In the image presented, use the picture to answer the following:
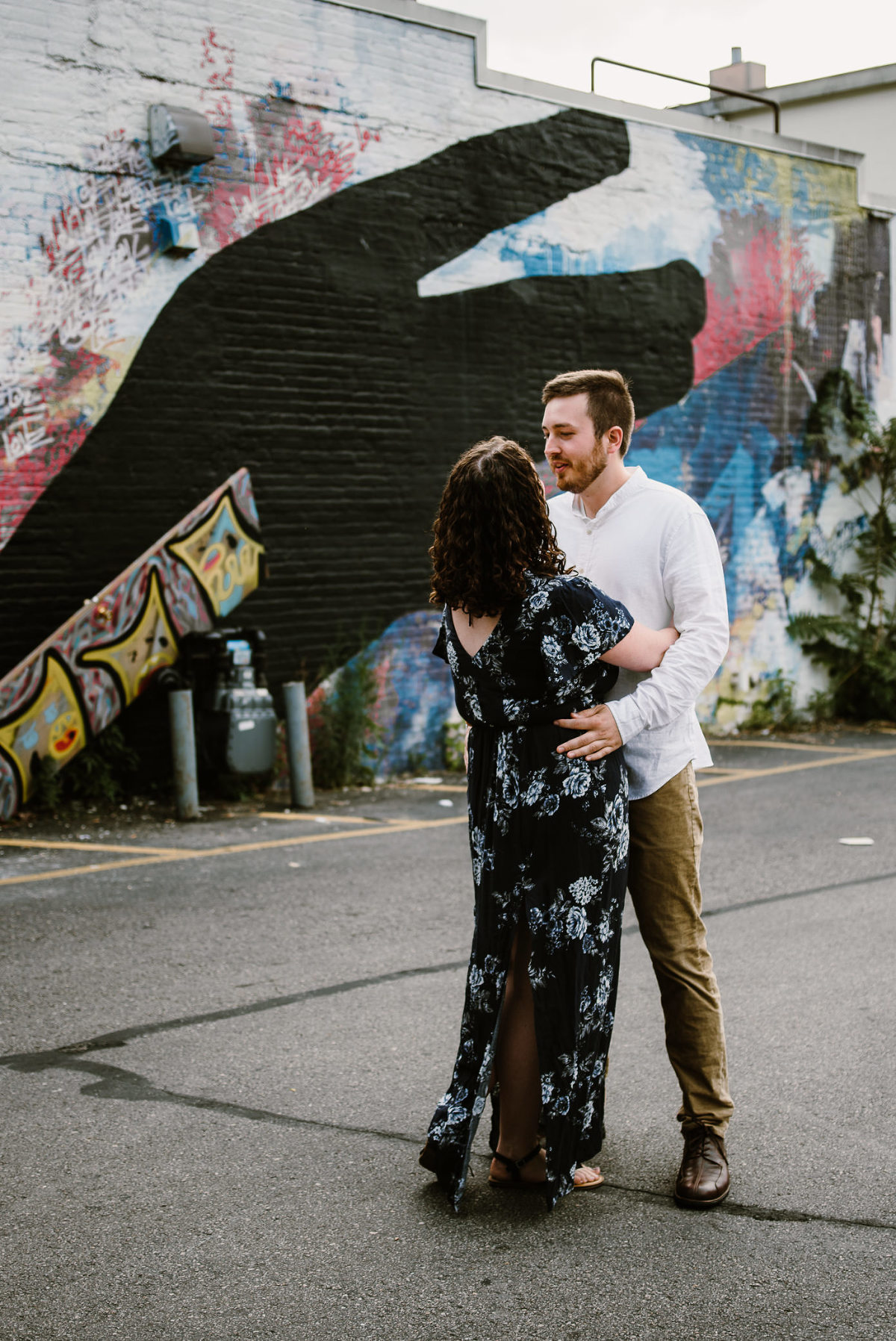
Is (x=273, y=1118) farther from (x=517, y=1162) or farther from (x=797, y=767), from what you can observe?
(x=797, y=767)

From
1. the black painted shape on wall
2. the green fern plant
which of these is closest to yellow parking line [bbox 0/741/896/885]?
the black painted shape on wall

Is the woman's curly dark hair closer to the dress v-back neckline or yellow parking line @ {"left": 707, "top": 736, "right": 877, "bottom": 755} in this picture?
the dress v-back neckline

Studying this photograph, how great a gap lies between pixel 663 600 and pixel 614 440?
1.50 ft

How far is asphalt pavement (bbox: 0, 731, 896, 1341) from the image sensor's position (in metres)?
3.01

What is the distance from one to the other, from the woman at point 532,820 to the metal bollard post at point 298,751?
619 centimetres

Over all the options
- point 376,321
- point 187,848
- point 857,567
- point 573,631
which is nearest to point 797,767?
point 857,567

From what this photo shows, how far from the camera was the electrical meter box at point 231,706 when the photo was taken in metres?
9.40

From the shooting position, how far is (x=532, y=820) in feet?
11.2

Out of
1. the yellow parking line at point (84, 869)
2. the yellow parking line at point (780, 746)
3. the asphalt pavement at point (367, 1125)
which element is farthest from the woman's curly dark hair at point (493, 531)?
the yellow parking line at point (780, 746)

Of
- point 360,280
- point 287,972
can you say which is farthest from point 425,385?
point 287,972

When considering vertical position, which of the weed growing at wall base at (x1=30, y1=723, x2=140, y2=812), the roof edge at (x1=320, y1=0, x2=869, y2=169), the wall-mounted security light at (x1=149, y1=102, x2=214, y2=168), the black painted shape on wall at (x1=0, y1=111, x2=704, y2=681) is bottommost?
the weed growing at wall base at (x1=30, y1=723, x2=140, y2=812)

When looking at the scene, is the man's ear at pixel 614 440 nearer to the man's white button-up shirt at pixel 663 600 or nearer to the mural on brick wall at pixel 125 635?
the man's white button-up shirt at pixel 663 600

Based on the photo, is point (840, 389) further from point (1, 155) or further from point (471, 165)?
point (1, 155)

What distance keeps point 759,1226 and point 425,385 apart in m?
8.82
